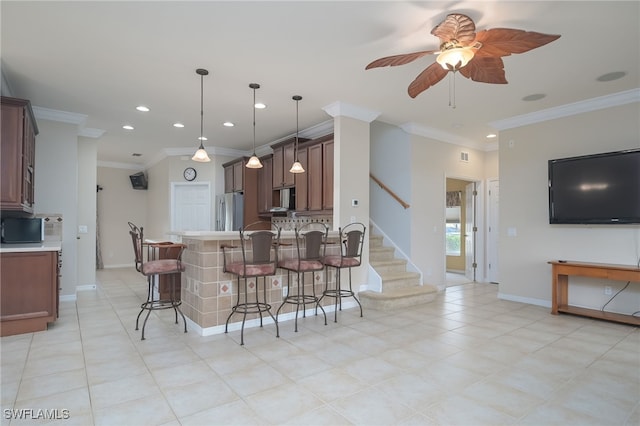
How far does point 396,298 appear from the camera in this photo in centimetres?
464

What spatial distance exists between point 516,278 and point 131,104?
6106 mm

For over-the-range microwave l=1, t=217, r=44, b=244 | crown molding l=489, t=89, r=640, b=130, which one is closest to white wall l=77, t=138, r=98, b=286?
over-the-range microwave l=1, t=217, r=44, b=244

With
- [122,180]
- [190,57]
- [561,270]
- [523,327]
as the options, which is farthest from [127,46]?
[122,180]

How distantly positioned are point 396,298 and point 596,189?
284cm

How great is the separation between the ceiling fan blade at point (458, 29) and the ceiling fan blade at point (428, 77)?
307 mm

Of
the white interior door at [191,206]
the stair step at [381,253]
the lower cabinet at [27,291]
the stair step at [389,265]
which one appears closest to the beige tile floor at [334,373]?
the lower cabinet at [27,291]

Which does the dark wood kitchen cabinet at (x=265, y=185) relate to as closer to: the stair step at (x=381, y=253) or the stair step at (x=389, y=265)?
the stair step at (x=381, y=253)

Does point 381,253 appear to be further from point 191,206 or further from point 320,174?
point 191,206

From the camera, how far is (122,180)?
30.1 ft

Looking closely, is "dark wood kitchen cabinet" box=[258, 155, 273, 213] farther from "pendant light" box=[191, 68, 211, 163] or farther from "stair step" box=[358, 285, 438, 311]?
"stair step" box=[358, 285, 438, 311]

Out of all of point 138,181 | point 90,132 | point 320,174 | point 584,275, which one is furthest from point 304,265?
point 138,181

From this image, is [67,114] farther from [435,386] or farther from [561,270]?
[561,270]

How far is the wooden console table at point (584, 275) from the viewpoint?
3.85 m

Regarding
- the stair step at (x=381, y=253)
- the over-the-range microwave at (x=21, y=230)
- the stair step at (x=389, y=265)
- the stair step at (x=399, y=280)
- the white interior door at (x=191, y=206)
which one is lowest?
the stair step at (x=399, y=280)
